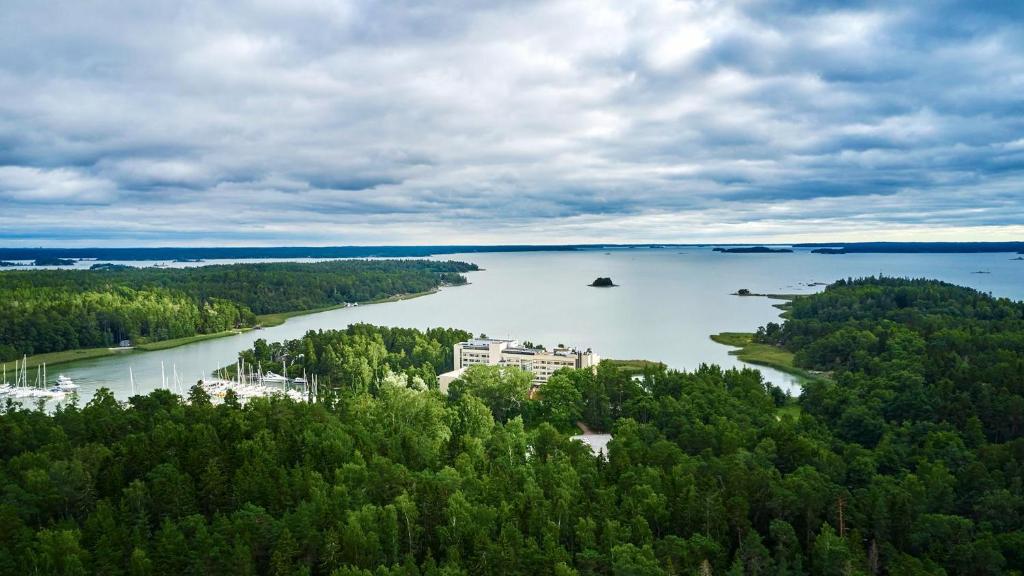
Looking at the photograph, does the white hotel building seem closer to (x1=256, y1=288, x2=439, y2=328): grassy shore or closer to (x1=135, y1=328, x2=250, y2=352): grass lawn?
(x1=135, y1=328, x2=250, y2=352): grass lawn

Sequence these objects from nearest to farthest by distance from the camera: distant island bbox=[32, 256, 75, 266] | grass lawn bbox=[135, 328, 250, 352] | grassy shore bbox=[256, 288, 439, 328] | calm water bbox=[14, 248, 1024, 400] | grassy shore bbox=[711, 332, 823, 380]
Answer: grassy shore bbox=[711, 332, 823, 380], calm water bbox=[14, 248, 1024, 400], grass lawn bbox=[135, 328, 250, 352], grassy shore bbox=[256, 288, 439, 328], distant island bbox=[32, 256, 75, 266]

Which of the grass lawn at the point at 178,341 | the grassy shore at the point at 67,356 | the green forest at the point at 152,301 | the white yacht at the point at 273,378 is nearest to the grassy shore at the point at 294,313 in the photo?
the green forest at the point at 152,301

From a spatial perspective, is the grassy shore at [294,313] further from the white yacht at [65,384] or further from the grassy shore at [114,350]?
the white yacht at [65,384]

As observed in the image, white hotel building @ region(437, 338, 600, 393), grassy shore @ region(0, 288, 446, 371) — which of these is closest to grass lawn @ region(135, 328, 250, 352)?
grassy shore @ region(0, 288, 446, 371)

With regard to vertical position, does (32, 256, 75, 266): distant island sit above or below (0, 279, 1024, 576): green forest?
above

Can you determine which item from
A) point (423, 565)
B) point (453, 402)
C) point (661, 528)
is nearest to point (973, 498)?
point (661, 528)

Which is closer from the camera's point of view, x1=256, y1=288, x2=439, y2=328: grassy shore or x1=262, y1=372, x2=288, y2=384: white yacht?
x1=262, y1=372, x2=288, y2=384: white yacht

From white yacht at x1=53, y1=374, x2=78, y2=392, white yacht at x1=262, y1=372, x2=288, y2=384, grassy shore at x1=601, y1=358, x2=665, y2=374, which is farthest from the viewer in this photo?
grassy shore at x1=601, y1=358, x2=665, y2=374
